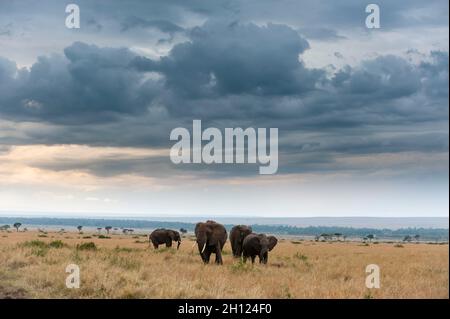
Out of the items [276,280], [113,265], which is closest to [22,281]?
[113,265]

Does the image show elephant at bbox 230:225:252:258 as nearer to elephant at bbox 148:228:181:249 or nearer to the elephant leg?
the elephant leg

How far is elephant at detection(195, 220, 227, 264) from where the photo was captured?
93.0 ft

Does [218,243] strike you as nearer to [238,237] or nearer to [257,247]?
[257,247]

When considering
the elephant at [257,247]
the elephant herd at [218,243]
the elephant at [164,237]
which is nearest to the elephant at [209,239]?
the elephant herd at [218,243]

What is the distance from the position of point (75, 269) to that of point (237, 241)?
16749 millimetres

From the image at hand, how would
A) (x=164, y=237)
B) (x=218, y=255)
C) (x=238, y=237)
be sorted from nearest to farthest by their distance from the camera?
(x=218, y=255) → (x=238, y=237) → (x=164, y=237)

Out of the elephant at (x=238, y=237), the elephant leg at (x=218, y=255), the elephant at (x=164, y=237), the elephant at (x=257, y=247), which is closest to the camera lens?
the elephant leg at (x=218, y=255)

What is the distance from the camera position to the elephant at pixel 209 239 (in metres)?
28.4

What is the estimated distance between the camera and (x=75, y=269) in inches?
733

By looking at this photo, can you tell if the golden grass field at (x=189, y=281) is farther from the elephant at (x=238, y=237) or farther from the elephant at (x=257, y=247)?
the elephant at (x=238, y=237)

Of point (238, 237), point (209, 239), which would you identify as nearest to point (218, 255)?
point (209, 239)

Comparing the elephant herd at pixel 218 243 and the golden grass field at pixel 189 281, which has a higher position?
the elephant herd at pixel 218 243

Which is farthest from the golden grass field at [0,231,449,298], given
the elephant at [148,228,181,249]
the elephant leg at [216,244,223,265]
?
the elephant at [148,228,181,249]

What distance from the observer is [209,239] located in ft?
93.8
